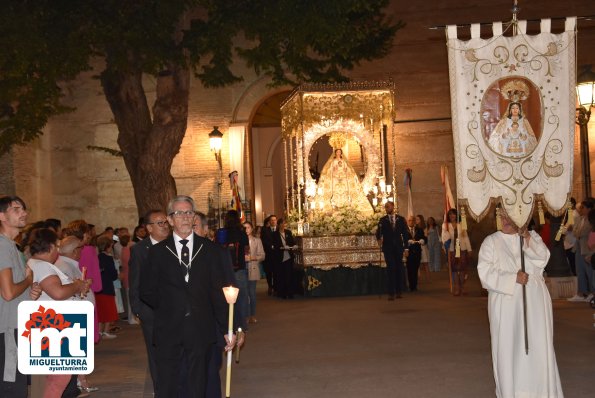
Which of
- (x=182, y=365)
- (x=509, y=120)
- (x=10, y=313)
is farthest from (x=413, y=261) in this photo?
(x=10, y=313)

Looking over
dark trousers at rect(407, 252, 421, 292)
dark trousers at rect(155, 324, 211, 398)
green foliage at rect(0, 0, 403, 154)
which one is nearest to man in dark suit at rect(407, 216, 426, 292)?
dark trousers at rect(407, 252, 421, 292)

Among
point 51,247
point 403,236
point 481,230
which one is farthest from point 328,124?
point 51,247

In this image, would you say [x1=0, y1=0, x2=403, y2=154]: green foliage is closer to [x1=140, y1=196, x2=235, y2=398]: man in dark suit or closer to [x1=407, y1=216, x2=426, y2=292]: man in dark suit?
[x1=407, y1=216, x2=426, y2=292]: man in dark suit

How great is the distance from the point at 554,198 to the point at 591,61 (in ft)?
63.7

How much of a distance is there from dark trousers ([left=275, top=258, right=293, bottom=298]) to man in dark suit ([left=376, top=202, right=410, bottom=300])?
2.51 m

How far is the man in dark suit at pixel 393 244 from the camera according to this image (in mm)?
20641

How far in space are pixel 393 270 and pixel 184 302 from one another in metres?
13.5

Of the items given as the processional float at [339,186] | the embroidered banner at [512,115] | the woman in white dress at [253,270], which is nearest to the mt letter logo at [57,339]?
the embroidered banner at [512,115]

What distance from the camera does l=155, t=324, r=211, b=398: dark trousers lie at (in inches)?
299

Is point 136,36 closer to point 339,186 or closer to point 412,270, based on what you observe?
point 339,186

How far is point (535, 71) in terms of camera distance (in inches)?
400

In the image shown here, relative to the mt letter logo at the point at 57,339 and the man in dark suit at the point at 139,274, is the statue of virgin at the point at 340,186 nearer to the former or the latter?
the man in dark suit at the point at 139,274

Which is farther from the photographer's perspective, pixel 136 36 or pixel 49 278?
Result: pixel 136 36

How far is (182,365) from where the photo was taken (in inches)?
303
